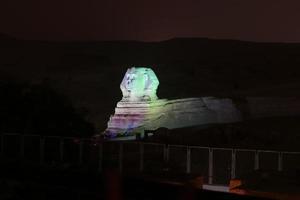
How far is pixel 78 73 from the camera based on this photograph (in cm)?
8788

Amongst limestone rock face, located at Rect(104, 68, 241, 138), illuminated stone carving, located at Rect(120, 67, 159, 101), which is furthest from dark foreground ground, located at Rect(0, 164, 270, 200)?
Result: illuminated stone carving, located at Rect(120, 67, 159, 101)

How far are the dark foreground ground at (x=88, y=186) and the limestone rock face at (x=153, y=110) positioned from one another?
24323 mm

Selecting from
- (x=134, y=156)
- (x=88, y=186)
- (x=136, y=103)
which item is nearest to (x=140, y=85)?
(x=136, y=103)

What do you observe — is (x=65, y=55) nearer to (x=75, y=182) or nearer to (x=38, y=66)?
(x=38, y=66)

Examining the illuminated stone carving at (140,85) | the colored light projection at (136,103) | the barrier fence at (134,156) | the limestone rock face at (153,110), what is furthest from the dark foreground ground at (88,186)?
the illuminated stone carving at (140,85)

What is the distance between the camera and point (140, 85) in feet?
108

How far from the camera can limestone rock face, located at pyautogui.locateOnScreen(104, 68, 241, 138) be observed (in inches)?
1241

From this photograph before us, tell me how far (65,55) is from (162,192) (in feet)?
372

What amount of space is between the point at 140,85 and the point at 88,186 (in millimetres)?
27471

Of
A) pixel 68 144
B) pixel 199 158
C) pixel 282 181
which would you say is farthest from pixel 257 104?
pixel 282 181

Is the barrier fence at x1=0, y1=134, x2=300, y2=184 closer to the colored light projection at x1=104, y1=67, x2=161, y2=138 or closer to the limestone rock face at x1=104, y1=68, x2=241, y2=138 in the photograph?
the limestone rock face at x1=104, y1=68, x2=241, y2=138

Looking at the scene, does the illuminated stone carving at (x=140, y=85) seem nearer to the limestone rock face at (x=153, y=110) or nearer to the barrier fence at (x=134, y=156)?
the limestone rock face at (x=153, y=110)

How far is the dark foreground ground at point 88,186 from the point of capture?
4.66 meters

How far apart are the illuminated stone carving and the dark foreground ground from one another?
26.1 meters
